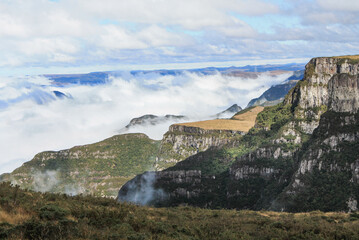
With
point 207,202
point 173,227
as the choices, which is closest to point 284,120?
point 207,202

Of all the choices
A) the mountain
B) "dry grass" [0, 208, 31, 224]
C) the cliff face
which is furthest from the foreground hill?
the cliff face

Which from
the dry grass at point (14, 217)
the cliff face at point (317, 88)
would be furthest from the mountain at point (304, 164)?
the dry grass at point (14, 217)

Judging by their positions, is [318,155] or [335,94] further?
[335,94]

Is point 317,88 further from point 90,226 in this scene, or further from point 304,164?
point 90,226

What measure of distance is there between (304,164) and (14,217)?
117m

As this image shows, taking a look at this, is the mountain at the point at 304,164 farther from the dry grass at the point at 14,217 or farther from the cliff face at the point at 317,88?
the dry grass at the point at 14,217

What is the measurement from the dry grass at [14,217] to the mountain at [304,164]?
94.7m

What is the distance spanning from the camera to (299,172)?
134000 mm

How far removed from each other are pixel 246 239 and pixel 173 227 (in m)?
7.03

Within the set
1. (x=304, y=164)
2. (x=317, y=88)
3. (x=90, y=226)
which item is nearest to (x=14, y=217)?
(x=90, y=226)

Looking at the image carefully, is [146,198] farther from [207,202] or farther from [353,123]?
[353,123]

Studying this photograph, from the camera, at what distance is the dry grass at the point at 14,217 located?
2866 cm

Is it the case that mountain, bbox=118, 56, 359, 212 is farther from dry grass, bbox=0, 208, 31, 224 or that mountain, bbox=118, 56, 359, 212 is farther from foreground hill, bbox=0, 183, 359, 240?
dry grass, bbox=0, 208, 31, 224

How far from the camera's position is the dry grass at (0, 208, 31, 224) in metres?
28.7
